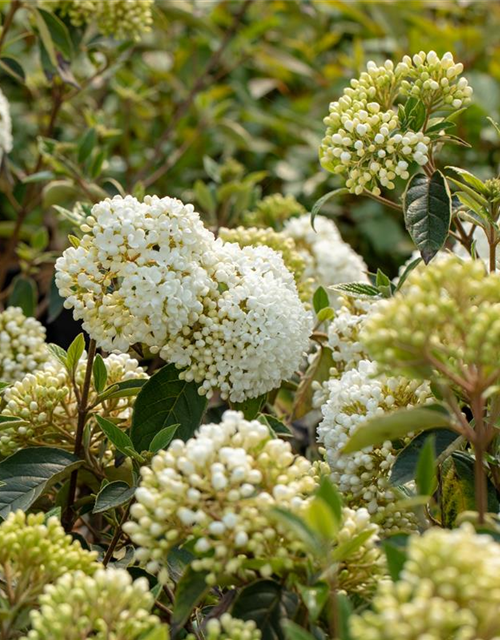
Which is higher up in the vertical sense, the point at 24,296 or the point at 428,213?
the point at 428,213

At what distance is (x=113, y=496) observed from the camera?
3.39 ft

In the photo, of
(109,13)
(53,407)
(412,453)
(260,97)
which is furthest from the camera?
(260,97)

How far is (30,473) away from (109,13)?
911 millimetres

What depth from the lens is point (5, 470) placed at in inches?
43.7

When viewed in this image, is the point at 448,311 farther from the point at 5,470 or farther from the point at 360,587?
the point at 5,470

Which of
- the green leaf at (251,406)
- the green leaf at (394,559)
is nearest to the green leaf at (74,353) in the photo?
the green leaf at (251,406)

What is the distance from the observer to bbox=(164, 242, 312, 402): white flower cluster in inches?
42.8

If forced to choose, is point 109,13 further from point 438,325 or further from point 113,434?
point 438,325

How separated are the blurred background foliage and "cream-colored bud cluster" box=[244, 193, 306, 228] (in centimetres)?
49

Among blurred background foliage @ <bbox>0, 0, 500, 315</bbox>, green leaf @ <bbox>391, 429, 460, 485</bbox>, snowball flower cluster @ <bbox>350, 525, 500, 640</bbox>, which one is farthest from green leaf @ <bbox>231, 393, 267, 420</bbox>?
blurred background foliage @ <bbox>0, 0, 500, 315</bbox>

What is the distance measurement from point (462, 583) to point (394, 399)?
45 cm

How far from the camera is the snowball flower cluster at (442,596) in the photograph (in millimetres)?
623

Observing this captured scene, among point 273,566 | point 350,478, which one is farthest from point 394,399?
point 273,566

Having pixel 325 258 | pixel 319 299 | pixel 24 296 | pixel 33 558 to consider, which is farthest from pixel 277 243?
pixel 33 558
